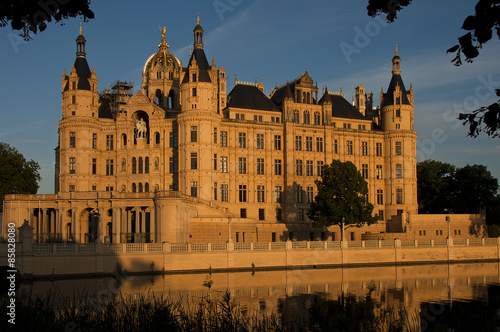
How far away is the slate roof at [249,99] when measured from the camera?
258ft

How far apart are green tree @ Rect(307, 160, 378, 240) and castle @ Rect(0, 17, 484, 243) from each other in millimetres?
8622

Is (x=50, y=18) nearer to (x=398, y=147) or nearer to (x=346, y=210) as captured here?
(x=346, y=210)

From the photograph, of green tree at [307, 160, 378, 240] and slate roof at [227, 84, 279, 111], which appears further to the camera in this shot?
slate roof at [227, 84, 279, 111]

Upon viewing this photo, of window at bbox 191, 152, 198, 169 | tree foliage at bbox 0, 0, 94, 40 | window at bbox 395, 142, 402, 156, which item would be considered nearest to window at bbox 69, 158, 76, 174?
window at bbox 191, 152, 198, 169

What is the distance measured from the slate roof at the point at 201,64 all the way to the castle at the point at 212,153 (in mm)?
150

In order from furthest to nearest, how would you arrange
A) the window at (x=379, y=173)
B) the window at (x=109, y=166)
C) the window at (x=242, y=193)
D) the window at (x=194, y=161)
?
the window at (x=379, y=173), the window at (x=242, y=193), the window at (x=109, y=166), the window at (x=194, y=161)

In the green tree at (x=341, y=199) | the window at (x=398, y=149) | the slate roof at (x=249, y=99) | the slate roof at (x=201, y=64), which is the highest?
the slate roof at (x=201, y=64)

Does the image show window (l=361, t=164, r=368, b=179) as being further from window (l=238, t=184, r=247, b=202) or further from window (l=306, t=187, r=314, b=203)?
window (l=238, t=184, r=247, b=202)

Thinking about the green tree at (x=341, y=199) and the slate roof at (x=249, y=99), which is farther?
the slate roof at (x=249, y=99)

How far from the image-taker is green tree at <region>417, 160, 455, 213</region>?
87.9 meters

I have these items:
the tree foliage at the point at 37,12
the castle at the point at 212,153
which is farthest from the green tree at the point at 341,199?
the tree foliage at the point at 37,12

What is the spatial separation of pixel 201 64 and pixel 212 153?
11.2 m

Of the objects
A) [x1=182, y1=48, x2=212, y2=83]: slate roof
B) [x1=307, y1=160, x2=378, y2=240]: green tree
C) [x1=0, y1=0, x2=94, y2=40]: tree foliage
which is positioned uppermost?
[x1=182, y1=48, x2=212, y2=83]: slate roof

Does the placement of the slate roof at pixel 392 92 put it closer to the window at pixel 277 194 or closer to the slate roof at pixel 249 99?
the slate roof at pixel 249 99
